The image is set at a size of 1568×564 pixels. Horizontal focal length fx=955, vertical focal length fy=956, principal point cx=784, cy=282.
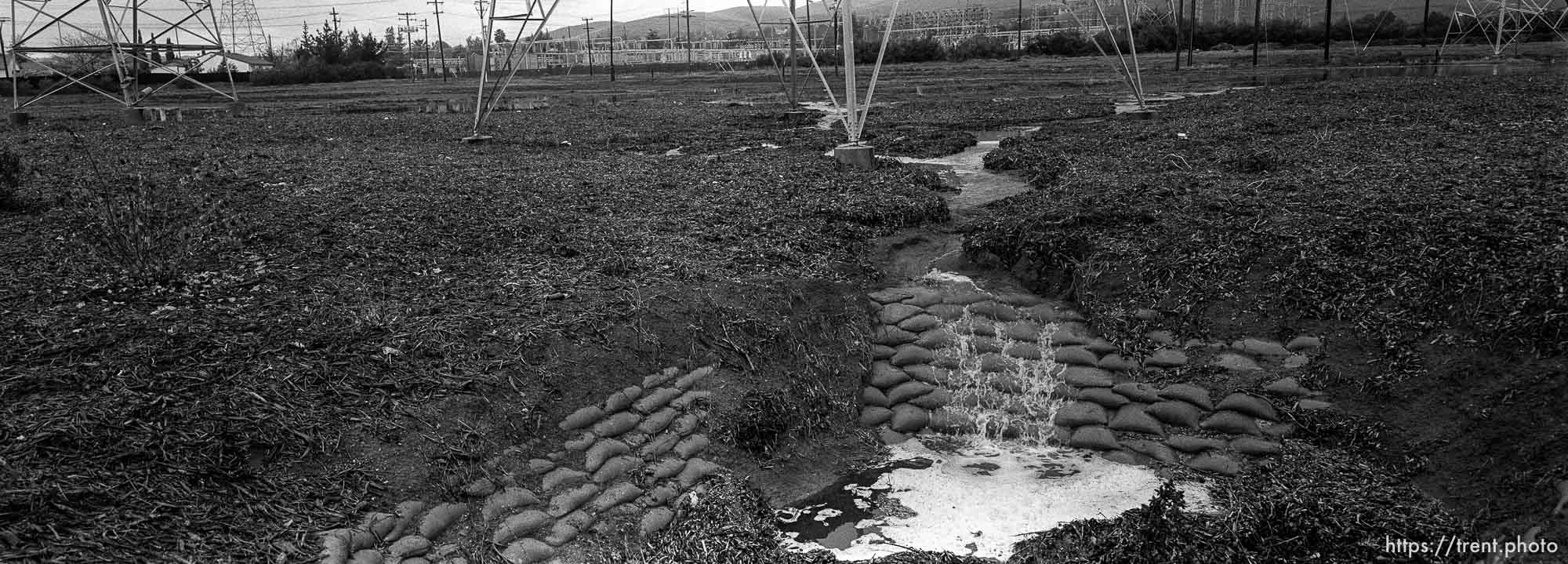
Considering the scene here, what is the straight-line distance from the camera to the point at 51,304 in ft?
18.6

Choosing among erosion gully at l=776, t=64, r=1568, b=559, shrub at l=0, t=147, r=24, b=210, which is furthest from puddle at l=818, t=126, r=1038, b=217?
shrub at l=0, t=147, r=24, b=210

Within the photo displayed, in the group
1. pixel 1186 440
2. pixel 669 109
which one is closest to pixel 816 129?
pixel 669 109

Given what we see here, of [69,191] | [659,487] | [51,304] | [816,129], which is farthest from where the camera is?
[816,129]

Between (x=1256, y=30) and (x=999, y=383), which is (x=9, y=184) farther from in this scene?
(x=1256, y=30)

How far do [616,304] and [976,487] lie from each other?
258cm

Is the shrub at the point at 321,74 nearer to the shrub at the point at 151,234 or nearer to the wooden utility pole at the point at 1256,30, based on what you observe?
the wooden utility pole at the point at 1256,30

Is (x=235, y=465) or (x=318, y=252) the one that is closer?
(x=235, y=465)

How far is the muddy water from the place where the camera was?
16.4 feet

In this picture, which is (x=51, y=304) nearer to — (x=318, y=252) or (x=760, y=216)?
(x=318, y=252)

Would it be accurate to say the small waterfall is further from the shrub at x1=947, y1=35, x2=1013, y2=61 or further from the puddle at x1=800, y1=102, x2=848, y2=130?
the shrub at x1=947, y1=35, x2=1013, y2=61

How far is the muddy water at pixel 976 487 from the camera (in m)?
5.00

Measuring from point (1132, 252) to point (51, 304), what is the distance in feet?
23.6

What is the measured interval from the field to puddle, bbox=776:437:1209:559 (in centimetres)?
27

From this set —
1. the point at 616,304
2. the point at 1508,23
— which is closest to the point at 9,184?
the point at 616,304
